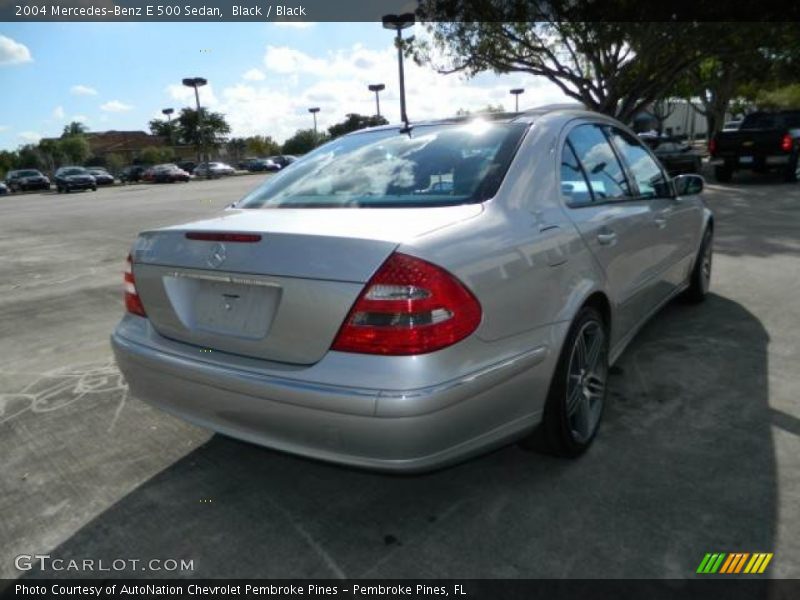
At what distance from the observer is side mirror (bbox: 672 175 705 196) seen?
4215 millimetres

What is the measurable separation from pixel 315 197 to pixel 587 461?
176cm

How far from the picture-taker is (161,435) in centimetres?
313

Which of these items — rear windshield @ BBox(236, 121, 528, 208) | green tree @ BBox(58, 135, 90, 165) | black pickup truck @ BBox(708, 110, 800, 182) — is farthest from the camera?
green tree @ BBox(58, 135, 90, 165)

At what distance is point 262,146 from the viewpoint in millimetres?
97250

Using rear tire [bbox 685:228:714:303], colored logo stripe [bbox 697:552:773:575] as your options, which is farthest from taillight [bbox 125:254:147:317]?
rear tire [bbox 685:228:714:303]

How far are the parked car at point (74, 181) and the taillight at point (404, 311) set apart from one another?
40.4 m

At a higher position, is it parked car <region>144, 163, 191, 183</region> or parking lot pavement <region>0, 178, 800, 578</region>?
parked car <region>144, 163, 191, 183</region>

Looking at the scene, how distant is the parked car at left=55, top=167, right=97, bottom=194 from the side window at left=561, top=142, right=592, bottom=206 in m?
39.9

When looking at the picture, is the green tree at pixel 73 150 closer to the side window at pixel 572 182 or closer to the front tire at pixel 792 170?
the front tire at pixel 792 170

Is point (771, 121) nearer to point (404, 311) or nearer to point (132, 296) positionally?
point (404, 311)

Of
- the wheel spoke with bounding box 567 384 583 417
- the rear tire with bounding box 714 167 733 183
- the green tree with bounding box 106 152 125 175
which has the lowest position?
the wheel spoke with bounding box 567 384 583 417

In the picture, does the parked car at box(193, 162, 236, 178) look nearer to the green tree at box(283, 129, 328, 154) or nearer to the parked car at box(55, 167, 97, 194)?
the parked car at box(55, 167, 97, 194)

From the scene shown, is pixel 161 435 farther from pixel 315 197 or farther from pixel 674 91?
pixel 674 91

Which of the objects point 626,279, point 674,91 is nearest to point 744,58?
point 674,91
